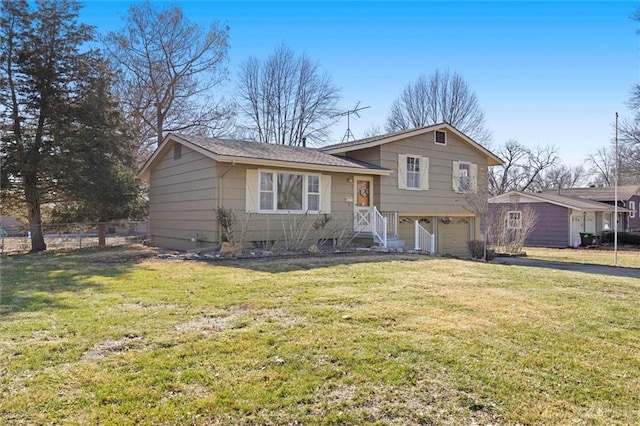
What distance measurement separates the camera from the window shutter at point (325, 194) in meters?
13.9

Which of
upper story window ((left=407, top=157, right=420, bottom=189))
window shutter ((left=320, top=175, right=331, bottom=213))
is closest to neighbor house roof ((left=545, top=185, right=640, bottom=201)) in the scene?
upper story window ((left=407, top=157, right=420, bottom=189))

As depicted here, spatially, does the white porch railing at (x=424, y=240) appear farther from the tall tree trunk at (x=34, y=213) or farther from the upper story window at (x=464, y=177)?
the tall tree trunk at (x=34, y=213)

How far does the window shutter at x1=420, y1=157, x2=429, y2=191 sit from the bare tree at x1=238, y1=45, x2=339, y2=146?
46.9ft

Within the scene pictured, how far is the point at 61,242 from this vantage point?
1675 cm

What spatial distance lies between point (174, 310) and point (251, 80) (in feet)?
88.6

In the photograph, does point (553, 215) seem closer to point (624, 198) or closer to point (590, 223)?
point (590, 223)

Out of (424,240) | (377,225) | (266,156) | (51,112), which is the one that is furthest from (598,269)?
(51,112)

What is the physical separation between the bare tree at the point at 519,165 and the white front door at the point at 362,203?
31.5m

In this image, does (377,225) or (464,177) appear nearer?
(377,225)

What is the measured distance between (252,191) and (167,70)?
1418 cm

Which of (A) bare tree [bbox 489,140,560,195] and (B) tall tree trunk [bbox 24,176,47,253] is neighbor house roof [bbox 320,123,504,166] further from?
(A) bare tree [bbox 489,140,560,195]

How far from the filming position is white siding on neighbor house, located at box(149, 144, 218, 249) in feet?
40.5

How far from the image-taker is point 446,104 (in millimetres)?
32000

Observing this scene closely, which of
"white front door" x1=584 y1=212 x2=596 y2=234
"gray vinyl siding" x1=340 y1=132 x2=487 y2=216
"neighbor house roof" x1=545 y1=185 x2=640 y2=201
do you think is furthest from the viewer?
"neighbor house roof" x1=545 y1=185 x2=640 y2=201
